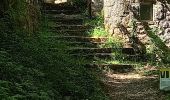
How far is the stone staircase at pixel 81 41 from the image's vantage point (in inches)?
432

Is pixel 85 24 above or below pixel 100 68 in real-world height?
above

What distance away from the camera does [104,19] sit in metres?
12.6

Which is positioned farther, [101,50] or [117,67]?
[101,50]

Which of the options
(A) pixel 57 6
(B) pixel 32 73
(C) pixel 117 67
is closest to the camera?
(B) pixel 32 73

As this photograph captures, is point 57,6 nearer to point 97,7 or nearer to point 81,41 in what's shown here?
point 97,7

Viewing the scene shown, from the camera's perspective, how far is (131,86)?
8727 millimetres

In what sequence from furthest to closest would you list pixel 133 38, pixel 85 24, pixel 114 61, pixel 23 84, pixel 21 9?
pixel 85 24 → pixel 133 38 → pixel 114 61 → pixel 21 9 → pixel 23 84

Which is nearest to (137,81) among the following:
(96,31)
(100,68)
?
(100,68)

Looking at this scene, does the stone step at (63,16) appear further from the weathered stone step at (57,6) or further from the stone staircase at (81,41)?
the weathered stone step at (57,6)

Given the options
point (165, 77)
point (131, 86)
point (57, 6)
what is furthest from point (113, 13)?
point (165, 77)

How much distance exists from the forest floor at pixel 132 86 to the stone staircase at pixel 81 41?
72 cm

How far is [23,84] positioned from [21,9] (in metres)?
3.61

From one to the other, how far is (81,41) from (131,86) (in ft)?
11.9

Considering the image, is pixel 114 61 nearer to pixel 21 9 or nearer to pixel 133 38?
pixel 133 38
